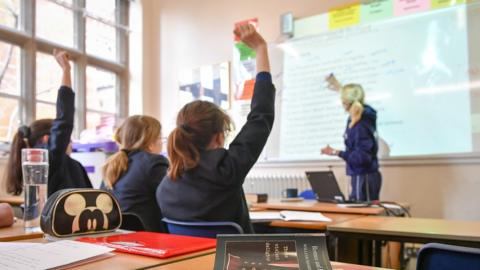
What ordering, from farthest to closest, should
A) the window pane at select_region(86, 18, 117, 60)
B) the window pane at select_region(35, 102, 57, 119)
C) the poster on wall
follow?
1. the window pane at select_region(86, 18, 117, 60)
2. the poster on wall
3. the window pane at select_region(35, 102, 57, 119)

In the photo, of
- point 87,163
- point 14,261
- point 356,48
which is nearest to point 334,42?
point 356,48

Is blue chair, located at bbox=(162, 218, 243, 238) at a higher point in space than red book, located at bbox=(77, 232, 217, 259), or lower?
lower

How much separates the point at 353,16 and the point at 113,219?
3.43 meters

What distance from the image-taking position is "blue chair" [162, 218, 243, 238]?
1.43 m

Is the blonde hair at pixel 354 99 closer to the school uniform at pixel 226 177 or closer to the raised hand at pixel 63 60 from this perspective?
the school uniform at pixel 226 177

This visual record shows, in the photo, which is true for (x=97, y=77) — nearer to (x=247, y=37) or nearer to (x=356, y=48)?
(x=356, y=48)

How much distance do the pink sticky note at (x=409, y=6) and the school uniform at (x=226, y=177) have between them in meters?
2.74

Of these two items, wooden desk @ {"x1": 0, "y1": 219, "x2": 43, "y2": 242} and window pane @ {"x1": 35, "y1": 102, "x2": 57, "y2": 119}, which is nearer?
wooden desk @ {"x1": 0, "y1": 219, "x2": 43, "y2": 242}

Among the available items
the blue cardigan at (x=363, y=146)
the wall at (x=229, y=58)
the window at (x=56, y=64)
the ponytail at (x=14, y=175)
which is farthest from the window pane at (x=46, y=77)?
the blue cardigan at (x=363, y=146)

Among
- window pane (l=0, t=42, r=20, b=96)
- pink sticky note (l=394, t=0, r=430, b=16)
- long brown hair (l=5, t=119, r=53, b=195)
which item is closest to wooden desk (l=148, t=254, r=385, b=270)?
long brown hair (l=5, t=119, r=53, b=195)

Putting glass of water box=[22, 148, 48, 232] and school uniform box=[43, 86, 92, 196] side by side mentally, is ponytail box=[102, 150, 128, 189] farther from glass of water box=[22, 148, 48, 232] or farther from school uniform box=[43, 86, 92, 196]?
glass of water box=[22, 148, 48, 232]

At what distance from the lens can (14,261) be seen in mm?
795

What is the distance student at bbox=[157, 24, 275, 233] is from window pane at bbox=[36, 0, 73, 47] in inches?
143

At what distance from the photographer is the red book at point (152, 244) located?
→ 0.91 m
